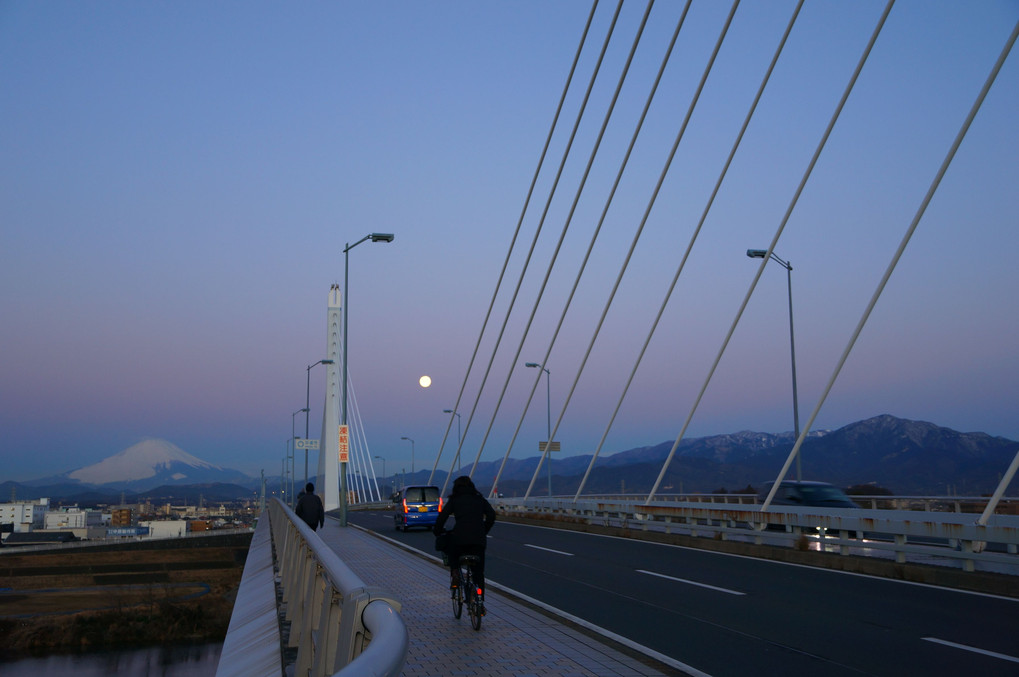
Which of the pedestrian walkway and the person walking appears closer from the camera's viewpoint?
the pedestrian walkway

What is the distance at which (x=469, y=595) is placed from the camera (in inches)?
386

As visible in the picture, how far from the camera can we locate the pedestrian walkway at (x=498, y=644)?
7.52m

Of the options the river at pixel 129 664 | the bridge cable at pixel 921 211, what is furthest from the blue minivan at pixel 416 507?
the bridge cable at pixel 921 211

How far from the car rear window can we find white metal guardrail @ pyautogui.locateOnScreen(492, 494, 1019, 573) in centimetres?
516

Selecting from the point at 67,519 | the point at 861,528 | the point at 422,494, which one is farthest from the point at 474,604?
the point at 67,519

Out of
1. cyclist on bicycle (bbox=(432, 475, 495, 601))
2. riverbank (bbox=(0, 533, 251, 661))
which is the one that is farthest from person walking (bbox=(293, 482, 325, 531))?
riverbank (bbox=(0, 533, 251, 661))

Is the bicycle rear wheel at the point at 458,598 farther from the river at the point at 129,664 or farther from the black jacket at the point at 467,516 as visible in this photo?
the river at the point at 129,664

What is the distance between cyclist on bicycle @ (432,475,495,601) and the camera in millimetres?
9969

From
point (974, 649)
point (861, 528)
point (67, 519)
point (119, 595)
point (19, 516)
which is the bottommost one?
point (119, 595)

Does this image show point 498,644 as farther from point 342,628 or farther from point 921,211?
point 921,211

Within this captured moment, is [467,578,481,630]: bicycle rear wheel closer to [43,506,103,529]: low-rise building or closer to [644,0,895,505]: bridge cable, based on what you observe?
[644,0,895,505]: bridge cable

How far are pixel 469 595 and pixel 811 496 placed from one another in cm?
1637

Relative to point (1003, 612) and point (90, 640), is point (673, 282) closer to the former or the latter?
point (1003, 612)

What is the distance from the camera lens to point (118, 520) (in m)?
131
